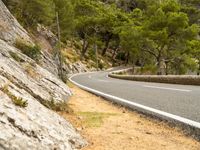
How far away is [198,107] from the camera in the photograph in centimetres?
962

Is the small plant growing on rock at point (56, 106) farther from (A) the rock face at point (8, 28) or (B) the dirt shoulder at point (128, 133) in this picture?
(A) the rock face at point (8, 28)

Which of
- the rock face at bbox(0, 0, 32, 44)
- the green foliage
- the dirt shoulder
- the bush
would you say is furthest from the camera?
the bush

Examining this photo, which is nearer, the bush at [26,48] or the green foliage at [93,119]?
the green foliage at [93,119]

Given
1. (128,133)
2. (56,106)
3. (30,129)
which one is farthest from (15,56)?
(30,129)

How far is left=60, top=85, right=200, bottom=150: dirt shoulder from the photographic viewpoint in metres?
6.53

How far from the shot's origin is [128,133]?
7.72 m

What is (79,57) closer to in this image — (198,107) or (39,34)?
(39,34)

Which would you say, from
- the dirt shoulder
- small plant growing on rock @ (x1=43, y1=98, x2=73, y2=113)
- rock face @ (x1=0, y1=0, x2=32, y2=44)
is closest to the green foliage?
the dirt shoulder

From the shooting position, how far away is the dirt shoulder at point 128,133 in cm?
653

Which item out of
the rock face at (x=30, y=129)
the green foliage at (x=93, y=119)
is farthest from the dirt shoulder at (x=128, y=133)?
the rock face at (x=30, y=129)

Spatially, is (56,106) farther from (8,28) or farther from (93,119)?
(8,28)

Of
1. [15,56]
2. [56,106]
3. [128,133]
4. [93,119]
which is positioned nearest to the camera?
[128,133]

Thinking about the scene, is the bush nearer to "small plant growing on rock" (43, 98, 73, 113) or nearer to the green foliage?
"small plant growing on rock" (43, 98, 73, 113)

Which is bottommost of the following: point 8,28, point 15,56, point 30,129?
point 30,129
